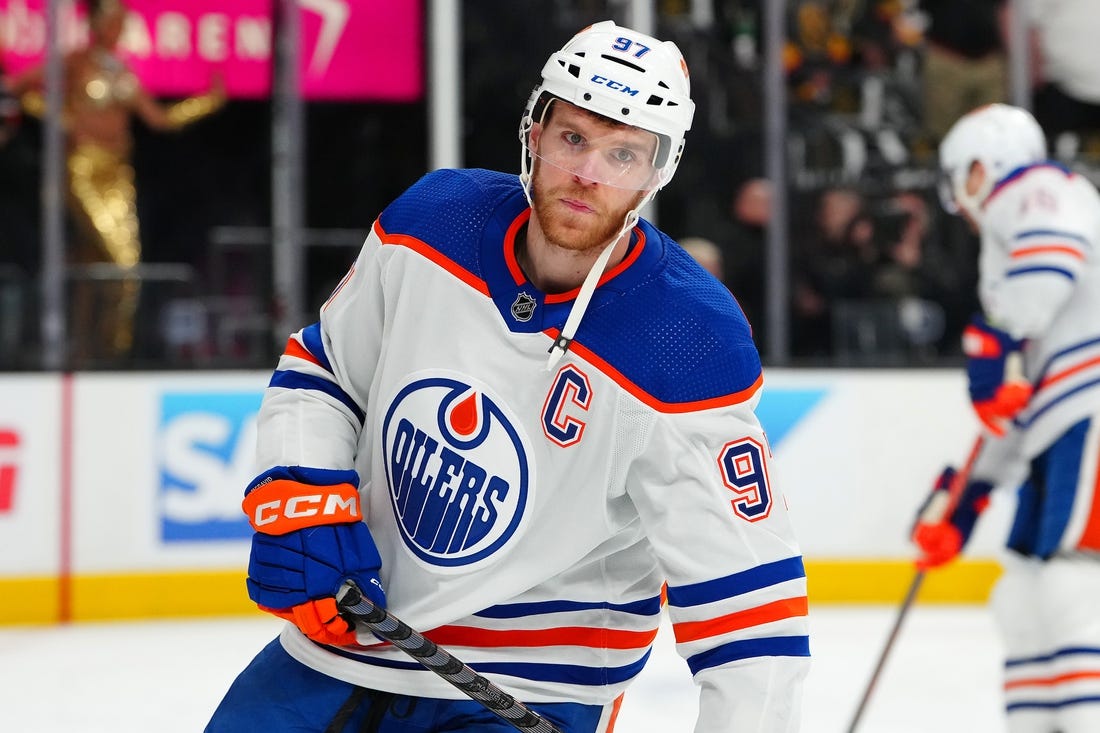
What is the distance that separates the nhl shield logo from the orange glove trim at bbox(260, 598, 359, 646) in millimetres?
317

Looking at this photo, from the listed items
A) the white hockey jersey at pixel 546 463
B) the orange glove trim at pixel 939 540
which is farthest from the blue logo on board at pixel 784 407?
the white hockey jersey at pixel 546 463

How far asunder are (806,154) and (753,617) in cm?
460

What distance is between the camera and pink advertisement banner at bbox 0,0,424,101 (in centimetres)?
610

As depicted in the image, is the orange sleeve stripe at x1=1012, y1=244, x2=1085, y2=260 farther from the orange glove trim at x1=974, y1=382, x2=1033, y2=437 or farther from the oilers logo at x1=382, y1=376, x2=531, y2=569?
the oilers logo at x1=382, y1=376, x2=531, y2=569

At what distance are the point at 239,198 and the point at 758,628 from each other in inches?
218

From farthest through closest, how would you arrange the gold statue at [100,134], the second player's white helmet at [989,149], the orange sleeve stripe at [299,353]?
the gold statue at [100,134] < the second player's white helmet at [989,149] < the orange sleeve stripe at [299,353]

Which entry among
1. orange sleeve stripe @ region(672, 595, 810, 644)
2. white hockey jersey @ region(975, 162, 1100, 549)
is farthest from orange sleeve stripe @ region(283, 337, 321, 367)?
white hockey jersey @ region(975, 162, 1100, 549)

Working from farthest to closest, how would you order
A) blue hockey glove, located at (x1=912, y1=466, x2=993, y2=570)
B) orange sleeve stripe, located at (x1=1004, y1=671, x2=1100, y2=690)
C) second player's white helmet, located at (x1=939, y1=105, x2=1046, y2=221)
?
blue hockey glove, located at (x1=912, y1=466, x2=993, y2=570) → second player's white helmet, located at (x1=939, y1=105, x2=1046, y2=221) → orange sleeve stripe, located at (x1=1004, y1=671, x2=1100, y2=690)

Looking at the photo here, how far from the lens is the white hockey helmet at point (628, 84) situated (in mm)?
1421

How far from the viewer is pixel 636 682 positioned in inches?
146

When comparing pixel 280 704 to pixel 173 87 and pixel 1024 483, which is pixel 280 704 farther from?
pixel 173 87

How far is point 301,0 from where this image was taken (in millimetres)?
6051

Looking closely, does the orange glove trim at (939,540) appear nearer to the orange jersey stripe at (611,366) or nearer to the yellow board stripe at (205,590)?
the yellow board stripe at (205,590)

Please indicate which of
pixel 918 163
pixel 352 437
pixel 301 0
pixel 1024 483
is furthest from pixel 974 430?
pixel 352 437
